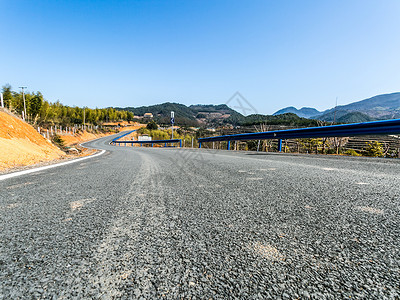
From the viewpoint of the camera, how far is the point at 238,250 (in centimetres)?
95

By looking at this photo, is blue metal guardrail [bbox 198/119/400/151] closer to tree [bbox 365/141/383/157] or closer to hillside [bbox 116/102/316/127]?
hillside [bbox 116/102/316/127]

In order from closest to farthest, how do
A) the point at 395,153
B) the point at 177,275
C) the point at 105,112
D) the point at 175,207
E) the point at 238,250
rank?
1. the point at 177,275
2. the point at 238,250
3. the point at 175,207
4. the point at 395,153
5. the point at 105,112

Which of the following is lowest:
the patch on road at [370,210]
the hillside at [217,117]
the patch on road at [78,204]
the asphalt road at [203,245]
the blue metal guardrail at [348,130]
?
the patch on road at [78,204]

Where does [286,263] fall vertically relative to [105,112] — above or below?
below

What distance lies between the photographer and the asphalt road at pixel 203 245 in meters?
0.70

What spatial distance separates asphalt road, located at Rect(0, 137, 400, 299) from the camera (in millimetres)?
701

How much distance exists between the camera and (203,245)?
0.99m

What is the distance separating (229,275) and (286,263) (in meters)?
0.26

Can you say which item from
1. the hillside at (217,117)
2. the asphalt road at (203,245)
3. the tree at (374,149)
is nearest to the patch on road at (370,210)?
the asphalt road at (203,245)

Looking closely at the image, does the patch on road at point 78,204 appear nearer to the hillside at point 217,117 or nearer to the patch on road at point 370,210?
the patch on road at point 370,210

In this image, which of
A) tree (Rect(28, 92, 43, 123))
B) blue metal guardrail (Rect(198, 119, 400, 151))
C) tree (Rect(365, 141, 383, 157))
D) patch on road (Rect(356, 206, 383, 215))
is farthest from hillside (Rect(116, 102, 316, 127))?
tree (Rect(28, 92, 43, 123))

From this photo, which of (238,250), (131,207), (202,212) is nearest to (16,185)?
(131,207)

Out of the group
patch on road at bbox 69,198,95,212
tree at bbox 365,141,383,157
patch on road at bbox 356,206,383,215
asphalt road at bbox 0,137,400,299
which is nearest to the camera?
asphalt road at bbox 0,137,400,299

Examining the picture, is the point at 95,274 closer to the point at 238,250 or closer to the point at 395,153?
the point at 238,250
